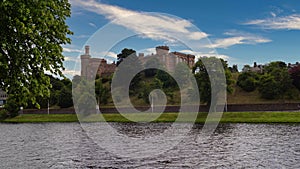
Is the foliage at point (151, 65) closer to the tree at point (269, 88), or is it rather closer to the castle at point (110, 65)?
the castle at point (110, 65)

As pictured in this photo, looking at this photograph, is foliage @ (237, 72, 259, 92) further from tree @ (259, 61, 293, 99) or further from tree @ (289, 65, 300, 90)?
tree @ (289, 65, 300, 90)

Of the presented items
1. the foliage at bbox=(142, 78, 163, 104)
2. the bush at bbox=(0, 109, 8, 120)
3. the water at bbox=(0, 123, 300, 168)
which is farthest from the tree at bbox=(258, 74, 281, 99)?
the bush at bbox=(0, 109, 8, 120)

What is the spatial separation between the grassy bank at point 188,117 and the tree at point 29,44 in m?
58.5

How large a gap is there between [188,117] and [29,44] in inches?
2782

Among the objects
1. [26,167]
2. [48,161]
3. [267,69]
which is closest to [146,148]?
[48,161]

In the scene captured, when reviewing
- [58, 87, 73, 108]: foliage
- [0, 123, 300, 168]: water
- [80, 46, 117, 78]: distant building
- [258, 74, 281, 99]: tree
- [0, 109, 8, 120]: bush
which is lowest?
[0, 109, 8, 120]: bush

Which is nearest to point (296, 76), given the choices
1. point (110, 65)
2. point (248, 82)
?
point (248, 82)

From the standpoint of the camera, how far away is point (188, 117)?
83938mm

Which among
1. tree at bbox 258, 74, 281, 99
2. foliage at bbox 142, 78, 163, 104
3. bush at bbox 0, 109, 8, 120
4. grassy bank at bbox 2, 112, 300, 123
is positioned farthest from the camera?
bush at bbox 0, 109, 8, 120

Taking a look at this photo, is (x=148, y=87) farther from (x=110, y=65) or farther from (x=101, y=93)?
(x=110, y=65)

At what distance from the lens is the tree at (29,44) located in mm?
13852

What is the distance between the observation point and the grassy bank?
6931 centimetres

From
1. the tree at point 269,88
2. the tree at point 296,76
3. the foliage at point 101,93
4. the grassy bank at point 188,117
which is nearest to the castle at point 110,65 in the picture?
the foliage at point 101,93

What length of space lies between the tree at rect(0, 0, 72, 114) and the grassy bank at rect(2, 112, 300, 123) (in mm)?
58471
